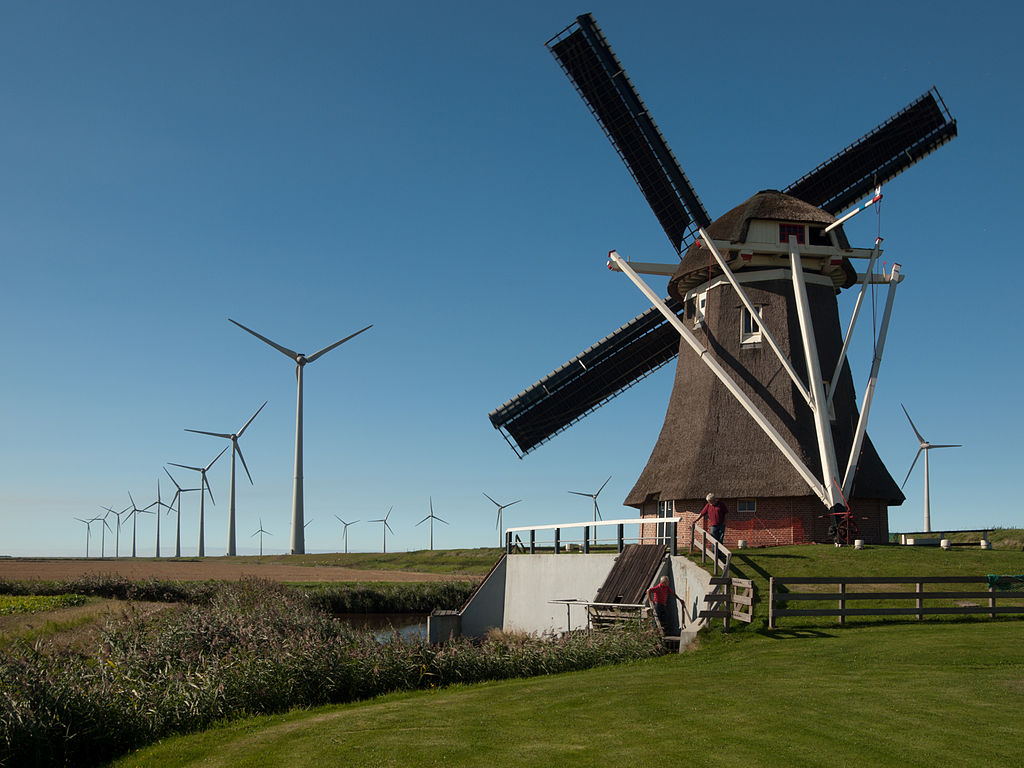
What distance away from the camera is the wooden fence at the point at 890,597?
20047 mm

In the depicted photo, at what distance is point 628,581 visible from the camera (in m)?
25.6

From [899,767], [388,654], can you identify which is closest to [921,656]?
[899,767]

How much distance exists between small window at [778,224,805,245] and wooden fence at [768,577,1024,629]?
1350cm

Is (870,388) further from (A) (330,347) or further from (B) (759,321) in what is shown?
(A) (330,347)

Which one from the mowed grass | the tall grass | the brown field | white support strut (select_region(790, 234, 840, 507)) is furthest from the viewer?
the brown field

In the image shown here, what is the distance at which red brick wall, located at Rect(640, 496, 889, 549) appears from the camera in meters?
27.8

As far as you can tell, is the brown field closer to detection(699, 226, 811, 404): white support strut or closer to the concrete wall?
the concrete wall

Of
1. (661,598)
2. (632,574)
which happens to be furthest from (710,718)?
(632,574)

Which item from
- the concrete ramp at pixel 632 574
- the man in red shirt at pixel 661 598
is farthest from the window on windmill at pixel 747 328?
the man in red shirt at pixel 661 598

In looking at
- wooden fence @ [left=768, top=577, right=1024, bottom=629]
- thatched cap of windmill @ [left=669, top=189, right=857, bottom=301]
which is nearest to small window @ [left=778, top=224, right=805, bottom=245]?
thatched cap of windmill @ [left=669, top=189, right=857, bottom=301]

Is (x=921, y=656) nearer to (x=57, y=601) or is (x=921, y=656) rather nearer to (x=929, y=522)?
(x=929, y=522)

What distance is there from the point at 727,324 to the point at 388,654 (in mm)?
18591

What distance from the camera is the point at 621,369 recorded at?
38.2 m

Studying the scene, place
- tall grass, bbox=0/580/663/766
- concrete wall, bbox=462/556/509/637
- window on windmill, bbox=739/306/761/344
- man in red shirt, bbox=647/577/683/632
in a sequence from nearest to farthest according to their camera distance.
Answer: tall grass, bbox=0/580/663/766 → man in red shirt, bbox=647/577/683/632 → window on windmill, bbox=739/306/761/344 → concrete wall, bbox=462/556/509/637
